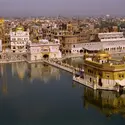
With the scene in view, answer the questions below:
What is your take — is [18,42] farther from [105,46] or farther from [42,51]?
[105,46]

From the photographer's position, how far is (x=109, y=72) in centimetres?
1483

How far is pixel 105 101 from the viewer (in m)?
13.4

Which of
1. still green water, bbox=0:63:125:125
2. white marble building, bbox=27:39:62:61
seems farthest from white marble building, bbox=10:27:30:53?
still green water, bbox=0:63:125:125

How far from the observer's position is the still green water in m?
11.3

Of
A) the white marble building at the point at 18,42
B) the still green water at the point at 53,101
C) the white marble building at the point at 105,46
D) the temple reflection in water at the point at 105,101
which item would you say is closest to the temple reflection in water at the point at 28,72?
→ the still green water at the point at 53,101

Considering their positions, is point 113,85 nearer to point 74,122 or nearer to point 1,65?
point 74,122

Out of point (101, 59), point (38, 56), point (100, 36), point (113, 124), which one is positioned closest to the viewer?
point (113, 124)

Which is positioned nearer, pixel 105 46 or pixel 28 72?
pixel 28 72

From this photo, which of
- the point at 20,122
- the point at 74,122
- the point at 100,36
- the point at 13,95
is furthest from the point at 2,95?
the point at 100,36

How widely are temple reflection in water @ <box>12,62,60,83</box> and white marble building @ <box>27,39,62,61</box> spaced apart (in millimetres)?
1215

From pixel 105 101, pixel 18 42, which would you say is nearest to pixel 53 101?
pixel 105 101

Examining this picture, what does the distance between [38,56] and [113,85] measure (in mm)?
10062

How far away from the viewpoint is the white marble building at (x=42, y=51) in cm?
2358

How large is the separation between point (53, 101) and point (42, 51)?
10868mm
